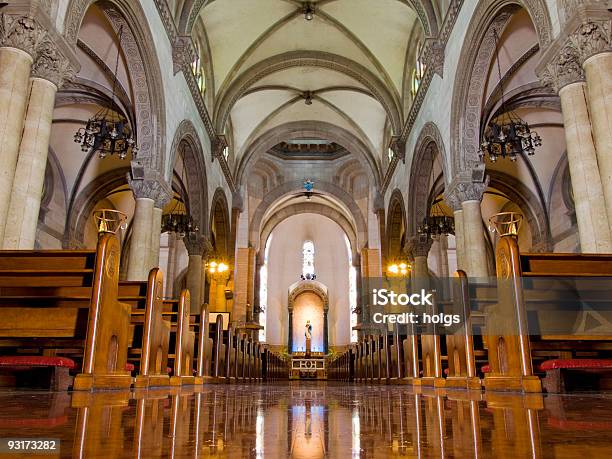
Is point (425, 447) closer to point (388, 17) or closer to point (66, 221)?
point (388, 17)

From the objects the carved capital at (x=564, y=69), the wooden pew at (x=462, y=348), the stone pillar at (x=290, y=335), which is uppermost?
the carved capital at (x=564, y=69)

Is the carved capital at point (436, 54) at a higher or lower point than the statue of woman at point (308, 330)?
higher

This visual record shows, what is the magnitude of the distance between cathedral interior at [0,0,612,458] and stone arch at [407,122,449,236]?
0.26 feet

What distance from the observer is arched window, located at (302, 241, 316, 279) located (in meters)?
31.5

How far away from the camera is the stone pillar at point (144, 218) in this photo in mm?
9406

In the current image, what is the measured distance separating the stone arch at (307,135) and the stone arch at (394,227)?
2116 millimetres

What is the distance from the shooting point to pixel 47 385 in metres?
3.96

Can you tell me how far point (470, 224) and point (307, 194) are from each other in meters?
16.1

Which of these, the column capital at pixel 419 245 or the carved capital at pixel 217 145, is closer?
the column capital at pixel 419 245

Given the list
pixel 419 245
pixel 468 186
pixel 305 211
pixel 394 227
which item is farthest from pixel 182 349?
pixel 305 211

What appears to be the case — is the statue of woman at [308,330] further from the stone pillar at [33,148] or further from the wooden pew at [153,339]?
the wooden pew at [153,339]

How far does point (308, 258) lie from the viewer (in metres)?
31.7

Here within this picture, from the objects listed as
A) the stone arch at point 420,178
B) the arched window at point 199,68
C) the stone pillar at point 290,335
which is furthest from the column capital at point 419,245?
the stone pillar at point 290,335

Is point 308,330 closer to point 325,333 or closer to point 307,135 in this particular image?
point 325,333
